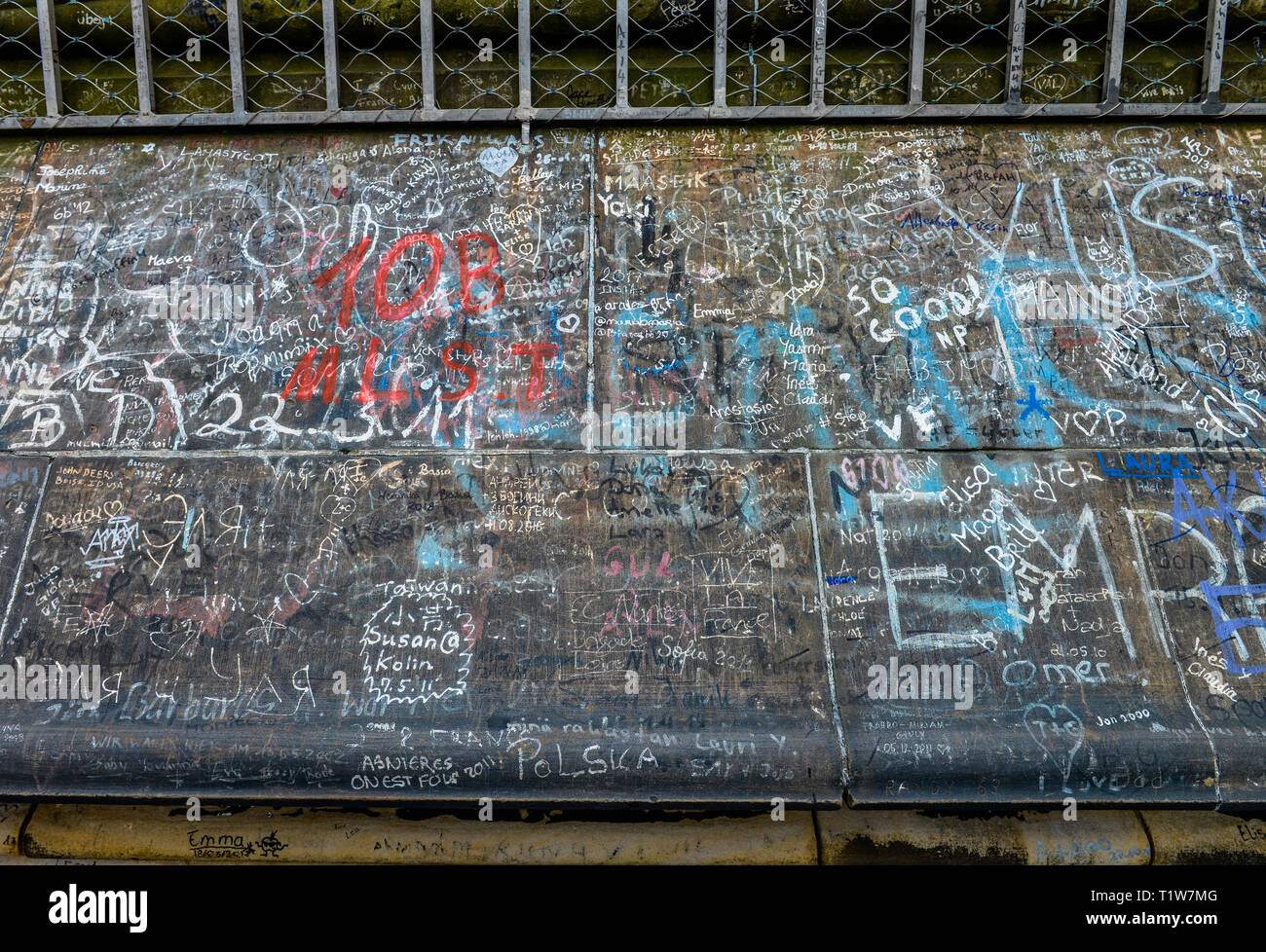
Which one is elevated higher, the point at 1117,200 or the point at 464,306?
the point at 1117,200

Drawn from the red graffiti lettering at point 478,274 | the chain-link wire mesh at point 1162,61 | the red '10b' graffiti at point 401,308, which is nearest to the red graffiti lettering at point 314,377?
the red '10b' graffiti at point 401,308

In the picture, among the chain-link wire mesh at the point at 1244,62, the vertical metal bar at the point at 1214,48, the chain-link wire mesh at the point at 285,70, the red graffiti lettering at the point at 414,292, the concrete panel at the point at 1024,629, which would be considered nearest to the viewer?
the concrete panel at the point at 1024,629

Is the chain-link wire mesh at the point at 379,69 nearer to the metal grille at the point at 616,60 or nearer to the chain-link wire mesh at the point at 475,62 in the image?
the metal grille at the point at 616,60

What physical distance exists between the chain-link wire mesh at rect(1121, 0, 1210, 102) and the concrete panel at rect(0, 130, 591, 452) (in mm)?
3523

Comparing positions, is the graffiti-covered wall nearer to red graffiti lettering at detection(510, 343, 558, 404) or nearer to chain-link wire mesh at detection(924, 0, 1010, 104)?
red graffiti lettering at detection(510, 343, 558, 404)

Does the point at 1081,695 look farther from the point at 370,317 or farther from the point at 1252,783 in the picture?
the point at 370,317

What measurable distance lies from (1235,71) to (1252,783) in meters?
4.39

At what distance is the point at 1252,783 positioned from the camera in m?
3.32

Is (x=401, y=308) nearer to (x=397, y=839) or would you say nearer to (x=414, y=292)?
(x=414, y=292)

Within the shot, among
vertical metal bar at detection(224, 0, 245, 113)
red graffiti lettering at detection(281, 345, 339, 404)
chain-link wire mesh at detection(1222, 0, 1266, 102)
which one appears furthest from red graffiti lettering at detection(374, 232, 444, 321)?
chain-link wire mesh at detection(1222, 0, 1266, 102)

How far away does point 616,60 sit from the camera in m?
4.91

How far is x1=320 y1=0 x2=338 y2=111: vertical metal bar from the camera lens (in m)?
4.83

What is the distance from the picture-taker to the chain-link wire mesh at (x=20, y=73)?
5.00 metres
